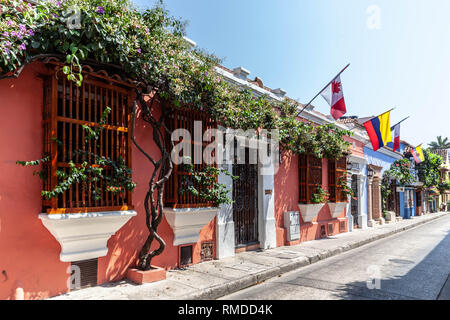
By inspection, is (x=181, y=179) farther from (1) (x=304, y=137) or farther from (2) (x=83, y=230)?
(1) (x=304, y=137)

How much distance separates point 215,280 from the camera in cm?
547

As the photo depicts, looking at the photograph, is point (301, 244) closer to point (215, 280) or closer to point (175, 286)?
point (215, 280)

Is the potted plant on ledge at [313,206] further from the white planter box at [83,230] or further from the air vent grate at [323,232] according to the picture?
the white planter box at [83,230]

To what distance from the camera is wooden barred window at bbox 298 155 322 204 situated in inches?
403

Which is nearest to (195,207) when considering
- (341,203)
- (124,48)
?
(124,48)

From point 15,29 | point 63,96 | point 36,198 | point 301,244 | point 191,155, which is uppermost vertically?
point 15,29

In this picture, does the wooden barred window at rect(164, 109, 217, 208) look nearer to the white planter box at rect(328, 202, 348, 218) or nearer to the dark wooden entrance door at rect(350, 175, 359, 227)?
the white planter box at rect(328, 202, 348, 218)

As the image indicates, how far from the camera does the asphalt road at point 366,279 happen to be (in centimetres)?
508

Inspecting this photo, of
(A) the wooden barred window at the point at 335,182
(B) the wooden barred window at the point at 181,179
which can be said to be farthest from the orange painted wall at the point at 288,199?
(B) the wooden barred window at the point at 181,179

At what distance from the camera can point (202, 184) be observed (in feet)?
21.0

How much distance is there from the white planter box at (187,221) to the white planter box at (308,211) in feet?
14.2

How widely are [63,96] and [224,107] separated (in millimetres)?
3006

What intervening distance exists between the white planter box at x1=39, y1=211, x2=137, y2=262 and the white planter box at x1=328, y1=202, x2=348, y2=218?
8863 millimetres
